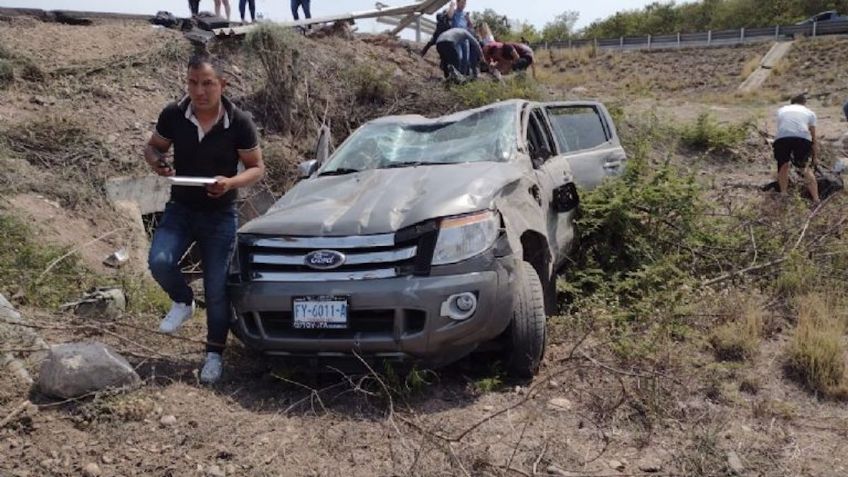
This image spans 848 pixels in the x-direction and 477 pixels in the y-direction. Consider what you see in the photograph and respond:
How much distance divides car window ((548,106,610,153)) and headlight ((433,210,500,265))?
9.08 ft

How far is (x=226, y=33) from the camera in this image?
11055mm

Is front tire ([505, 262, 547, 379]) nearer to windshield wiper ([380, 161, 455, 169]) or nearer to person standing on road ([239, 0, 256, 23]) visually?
windshield wiper ([380, 161, 455, 169])

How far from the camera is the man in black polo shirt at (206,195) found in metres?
4.12

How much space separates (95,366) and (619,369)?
283 centimetres

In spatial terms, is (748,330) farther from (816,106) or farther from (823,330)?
(816,106)

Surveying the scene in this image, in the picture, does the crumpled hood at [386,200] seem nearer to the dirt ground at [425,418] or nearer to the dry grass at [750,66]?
the dirt ground at [425,418]

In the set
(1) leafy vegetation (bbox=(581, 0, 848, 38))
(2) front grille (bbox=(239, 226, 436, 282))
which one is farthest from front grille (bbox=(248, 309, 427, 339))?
(1) leafy vegetation (bbox=(581, 0, 848, 38))

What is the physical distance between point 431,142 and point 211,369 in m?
2.31

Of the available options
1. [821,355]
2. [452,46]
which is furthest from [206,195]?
[452,46]

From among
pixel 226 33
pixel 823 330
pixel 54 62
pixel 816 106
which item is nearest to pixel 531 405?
pixel 823 330

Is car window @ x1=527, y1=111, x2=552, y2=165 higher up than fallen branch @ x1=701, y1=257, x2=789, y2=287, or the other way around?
car window @ x1=527, y1=111, x2=552, y2=165

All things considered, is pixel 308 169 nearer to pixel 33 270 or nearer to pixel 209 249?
pixel 209 249

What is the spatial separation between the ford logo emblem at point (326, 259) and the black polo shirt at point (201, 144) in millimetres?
740

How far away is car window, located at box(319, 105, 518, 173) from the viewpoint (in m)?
5.04
